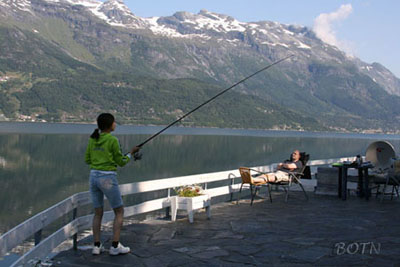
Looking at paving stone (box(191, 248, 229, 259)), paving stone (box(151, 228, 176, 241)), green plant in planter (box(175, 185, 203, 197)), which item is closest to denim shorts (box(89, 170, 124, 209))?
paving stone (box(191, 248, 229, 259))

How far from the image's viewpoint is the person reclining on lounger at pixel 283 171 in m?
9.73

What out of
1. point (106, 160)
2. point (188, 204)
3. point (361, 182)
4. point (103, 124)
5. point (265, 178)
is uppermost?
point (103, 124)

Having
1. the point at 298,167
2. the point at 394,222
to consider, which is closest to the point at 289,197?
the point at 298,167

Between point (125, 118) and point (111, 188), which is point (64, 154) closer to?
point (111, 188)

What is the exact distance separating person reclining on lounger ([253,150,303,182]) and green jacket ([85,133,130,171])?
15.3 feet

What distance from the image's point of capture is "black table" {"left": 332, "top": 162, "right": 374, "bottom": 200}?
10281 millimetres

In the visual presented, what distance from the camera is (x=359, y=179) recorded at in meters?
10.9

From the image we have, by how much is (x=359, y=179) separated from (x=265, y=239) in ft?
17.5

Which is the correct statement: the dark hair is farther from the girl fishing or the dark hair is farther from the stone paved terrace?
the stone paved terrace

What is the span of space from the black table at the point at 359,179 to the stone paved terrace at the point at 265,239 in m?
1.15

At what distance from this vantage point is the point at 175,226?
718 cm

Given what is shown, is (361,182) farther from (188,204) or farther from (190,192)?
(188,204)

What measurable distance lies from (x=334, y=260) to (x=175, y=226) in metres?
2.66

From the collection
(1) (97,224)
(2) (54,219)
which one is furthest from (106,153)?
(2) (54,219)
